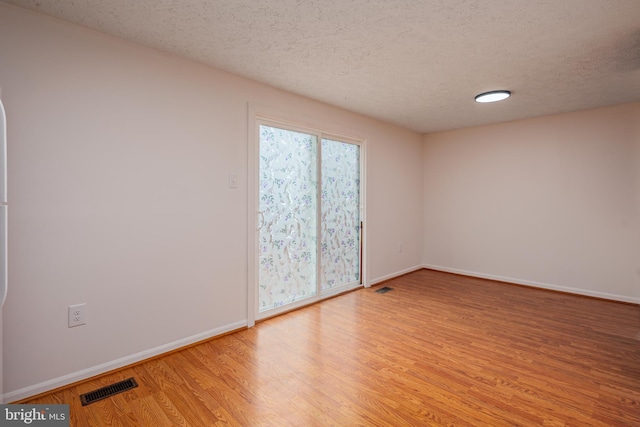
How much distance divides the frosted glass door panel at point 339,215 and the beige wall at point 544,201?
1.92m

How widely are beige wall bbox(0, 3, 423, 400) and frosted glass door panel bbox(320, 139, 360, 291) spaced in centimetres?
118

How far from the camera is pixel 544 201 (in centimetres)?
438

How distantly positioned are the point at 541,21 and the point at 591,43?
0.64m

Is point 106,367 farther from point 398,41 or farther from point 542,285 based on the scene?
point 542,285

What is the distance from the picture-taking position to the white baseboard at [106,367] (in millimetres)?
1921

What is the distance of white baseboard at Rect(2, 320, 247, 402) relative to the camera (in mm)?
1921

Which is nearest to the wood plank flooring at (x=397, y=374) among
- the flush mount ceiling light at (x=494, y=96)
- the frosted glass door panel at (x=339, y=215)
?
the frosted glass door panel at (x=339, y=215)

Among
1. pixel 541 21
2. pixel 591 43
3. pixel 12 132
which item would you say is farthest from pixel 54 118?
pixel 591 43

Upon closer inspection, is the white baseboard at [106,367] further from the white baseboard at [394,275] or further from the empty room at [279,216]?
the white baseboard at [394,275]

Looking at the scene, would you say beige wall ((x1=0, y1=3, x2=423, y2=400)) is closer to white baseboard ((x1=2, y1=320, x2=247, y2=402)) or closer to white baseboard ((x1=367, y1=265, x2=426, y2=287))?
white baseboard ((x1=2, y1=320, x2=247, y2=402))

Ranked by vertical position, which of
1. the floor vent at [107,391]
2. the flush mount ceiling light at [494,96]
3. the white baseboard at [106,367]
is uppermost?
the flush mount ceiling light at [494,96]

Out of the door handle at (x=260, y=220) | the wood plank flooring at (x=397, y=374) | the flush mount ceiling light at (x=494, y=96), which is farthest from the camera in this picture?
the flush mount ceiling light at (x=494, y=96)

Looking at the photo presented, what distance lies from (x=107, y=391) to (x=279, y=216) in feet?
6.54

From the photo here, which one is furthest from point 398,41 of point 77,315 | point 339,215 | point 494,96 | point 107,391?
point 107,391
